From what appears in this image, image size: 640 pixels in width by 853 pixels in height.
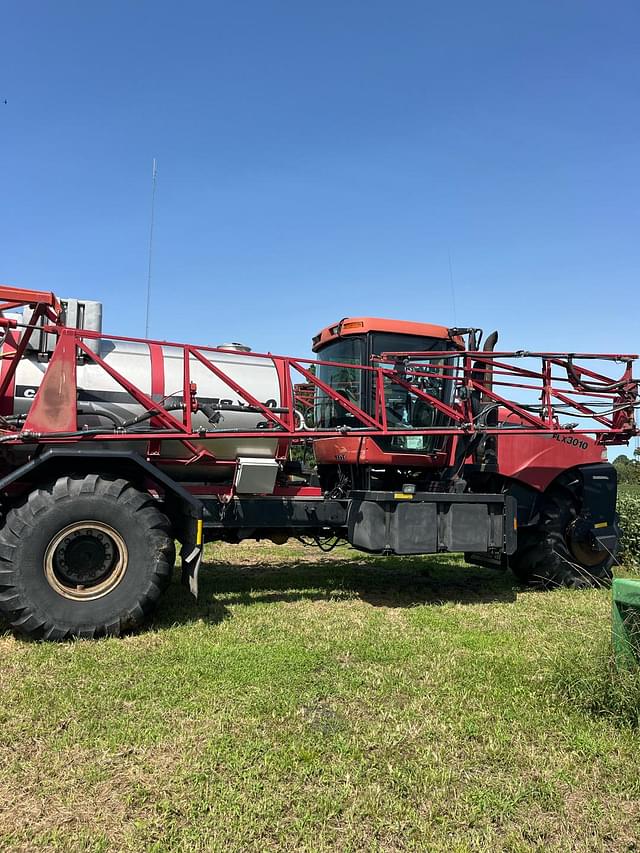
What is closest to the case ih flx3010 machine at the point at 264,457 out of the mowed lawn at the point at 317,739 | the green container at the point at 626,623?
the mowed lawn at the point at 317,739

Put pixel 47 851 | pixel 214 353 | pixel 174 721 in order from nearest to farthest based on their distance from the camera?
pixel 47 851
pixel 174 721
pixel 214 353

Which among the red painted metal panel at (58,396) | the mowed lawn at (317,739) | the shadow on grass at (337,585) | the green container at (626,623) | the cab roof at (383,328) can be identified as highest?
the cab roof at (383,328)

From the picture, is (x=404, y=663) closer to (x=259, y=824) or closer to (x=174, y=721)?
(x=174, y=721)

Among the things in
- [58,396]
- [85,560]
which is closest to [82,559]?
[85,560]

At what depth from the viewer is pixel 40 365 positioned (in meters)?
6.37

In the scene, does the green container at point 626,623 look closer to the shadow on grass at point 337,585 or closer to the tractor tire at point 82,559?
the shadow on grass at point 337,585

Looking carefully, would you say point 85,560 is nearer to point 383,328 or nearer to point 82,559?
point 82,559

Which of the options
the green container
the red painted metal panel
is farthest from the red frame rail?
the green container

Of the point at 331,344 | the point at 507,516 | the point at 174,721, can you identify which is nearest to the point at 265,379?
the point at 331,344

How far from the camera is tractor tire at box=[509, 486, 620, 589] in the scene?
7.92 meters

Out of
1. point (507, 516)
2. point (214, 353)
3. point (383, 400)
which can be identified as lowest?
point (507, 516)

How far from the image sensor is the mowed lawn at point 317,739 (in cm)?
279

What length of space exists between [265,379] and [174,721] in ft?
13.1

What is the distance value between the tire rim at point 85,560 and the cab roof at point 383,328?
3464 mm
